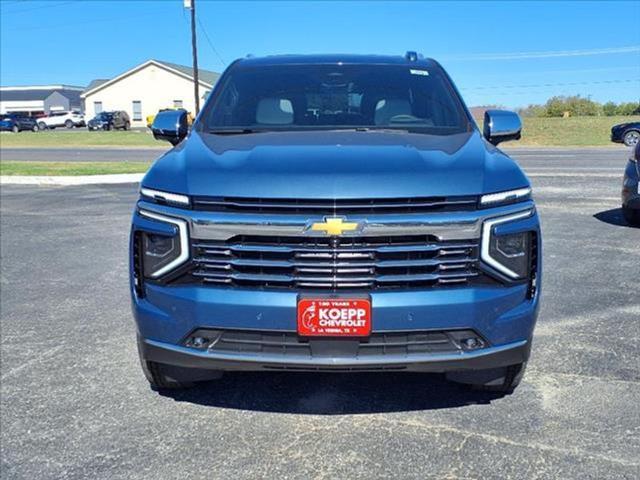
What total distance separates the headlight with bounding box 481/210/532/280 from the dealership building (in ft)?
310

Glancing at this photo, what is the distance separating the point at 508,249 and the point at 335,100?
1.89 m

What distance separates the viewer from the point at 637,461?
289 cm

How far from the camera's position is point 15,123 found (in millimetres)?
59031

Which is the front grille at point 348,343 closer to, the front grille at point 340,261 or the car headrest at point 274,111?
the front grille at point 340,261

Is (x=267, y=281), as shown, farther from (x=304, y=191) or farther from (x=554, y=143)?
(x=554, y=143)

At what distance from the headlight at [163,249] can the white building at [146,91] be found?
60.2 metres

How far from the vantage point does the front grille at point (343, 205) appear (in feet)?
9.27

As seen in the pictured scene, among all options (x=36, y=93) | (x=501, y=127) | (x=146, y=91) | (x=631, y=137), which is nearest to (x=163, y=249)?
(x=501, y=127)

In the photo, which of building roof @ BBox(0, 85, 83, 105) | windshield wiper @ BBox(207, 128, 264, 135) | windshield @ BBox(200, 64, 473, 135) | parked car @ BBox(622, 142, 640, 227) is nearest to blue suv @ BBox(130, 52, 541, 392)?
windshield wiper @ BBox(207, 128, 264, 135)

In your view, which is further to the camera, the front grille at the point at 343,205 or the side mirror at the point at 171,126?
A: the side mirror at the point at 171,126

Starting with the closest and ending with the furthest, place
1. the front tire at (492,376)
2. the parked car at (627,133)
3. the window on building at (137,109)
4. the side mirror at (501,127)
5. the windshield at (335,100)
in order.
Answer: the front tire at (492,376), the windshield at (335,100), the side mirror at (501,127), the parked car at (627,133), the window on building at (137,109)

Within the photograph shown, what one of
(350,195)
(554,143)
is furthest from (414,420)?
(554,143)

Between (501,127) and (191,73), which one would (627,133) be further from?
(191,73)

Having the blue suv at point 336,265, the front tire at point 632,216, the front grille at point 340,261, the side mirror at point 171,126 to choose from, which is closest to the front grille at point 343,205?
the blue suv at point 336,265
